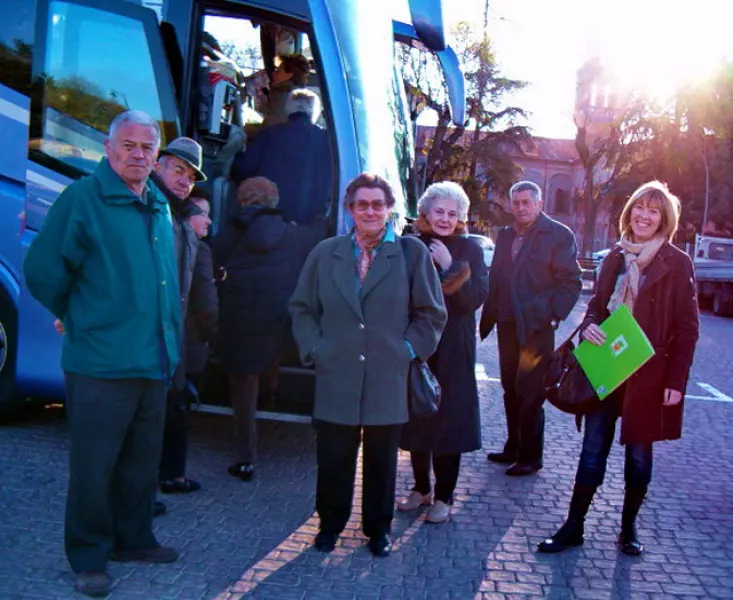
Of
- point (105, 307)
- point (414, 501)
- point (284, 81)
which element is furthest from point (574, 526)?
point (284, 81)

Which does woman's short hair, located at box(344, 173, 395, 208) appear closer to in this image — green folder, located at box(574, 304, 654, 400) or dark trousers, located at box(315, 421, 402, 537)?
dark trousers, located at box(315, 421, 402, 537)

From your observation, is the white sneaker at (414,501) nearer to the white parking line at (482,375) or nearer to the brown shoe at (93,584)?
the brown shoe at (93,584)

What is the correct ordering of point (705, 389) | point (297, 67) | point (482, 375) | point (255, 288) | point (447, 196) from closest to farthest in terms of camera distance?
point (447, 196) < point (255, 288) < point (297, 67) < point (705, 389) < point (482, 375)

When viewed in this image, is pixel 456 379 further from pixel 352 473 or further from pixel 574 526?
pixel 574 526

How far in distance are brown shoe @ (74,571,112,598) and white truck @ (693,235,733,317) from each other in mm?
20866

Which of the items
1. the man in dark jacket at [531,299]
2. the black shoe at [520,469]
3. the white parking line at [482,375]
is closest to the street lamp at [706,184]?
the white parking line at [482,375]

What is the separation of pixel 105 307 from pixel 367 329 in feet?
3.92

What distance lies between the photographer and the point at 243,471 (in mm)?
5090

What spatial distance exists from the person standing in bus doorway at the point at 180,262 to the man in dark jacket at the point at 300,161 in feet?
3.81

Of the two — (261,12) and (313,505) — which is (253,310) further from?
(261,12)

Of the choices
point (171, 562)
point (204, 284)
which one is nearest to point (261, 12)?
point (204, 284)

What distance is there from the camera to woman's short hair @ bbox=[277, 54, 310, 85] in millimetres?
6215

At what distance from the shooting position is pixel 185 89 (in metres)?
5.59

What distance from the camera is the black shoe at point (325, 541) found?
4.05 metres
